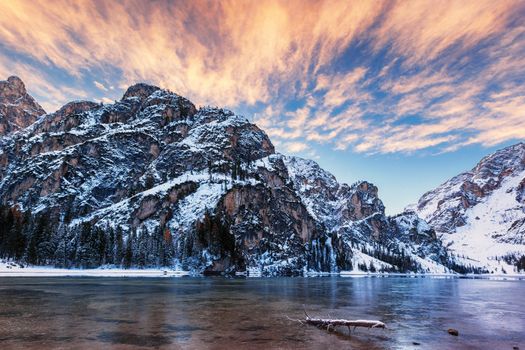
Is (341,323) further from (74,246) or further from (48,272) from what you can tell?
(74,246)

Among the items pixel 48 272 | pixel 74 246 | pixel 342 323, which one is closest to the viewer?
pixel 342 323

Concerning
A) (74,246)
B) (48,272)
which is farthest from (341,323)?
(74,246)

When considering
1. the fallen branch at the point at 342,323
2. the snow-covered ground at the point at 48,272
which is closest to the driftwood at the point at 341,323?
the fallen branch at the point at 342,323

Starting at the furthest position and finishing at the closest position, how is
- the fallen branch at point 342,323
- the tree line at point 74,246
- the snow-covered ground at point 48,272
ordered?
the tree line at point 74,246 → the snow-covered ground at point 48,272 → the fallen branch at point 342,323

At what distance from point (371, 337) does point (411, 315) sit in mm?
14840

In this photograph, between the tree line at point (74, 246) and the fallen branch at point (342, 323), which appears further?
the tree line at point (74, 246)

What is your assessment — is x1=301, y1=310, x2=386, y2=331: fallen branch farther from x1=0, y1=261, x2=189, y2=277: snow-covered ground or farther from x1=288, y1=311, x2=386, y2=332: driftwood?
x1=0, y1=261, x2=189, y2=277: snow-covered ground

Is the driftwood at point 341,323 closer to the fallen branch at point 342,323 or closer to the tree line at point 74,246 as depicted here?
the fallen branch at point 342,323

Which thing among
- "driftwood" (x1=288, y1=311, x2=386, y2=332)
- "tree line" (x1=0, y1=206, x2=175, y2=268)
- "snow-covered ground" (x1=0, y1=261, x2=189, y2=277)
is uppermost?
"tree line" (x1=0, y1=206, x2=175, y2=268)

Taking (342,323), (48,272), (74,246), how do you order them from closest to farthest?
(342,323), (48,272), (74,246)

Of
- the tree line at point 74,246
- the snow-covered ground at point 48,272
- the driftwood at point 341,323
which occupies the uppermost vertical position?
the tree line at point 74,246

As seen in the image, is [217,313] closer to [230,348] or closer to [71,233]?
[230,348]

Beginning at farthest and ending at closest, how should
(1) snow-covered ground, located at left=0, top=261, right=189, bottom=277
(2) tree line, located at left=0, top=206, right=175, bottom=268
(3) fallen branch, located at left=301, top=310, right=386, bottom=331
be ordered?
(2) tree line, located at left=0, top=206, right=175, bottom=268 < (1) snow-covered ground, located at left=0, top=261, right=189, bottom=277 < (3) fallen branch, located at left=301, top=310, right=386, bottom=331

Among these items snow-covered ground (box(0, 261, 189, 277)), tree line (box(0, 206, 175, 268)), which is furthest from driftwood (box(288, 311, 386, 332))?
tree line (box(0, 206, 175, 268))
